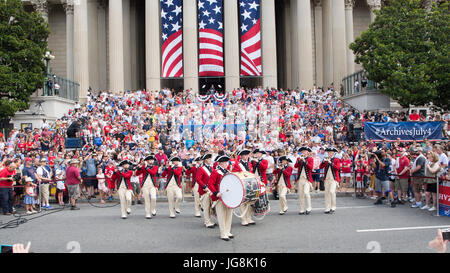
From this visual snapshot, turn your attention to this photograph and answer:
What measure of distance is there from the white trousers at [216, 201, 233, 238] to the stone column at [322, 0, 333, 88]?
33868 millimetres

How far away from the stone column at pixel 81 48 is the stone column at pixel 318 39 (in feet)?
76.6

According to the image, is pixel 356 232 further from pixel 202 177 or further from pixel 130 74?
pixel 130 74

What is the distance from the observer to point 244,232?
11.2 metres

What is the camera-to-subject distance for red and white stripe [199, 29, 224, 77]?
3688 centimetres

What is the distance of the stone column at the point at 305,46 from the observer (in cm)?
3975

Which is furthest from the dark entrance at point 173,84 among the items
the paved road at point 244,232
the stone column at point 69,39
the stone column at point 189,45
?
the paved road at point 244,232

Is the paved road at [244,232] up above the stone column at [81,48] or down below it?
below

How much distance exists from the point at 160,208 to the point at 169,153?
6.66 m

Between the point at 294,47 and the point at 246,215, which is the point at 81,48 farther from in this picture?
the point at 246,215

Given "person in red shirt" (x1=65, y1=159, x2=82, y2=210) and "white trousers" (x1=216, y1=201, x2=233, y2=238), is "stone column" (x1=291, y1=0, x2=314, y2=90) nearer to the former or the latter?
"person in red shirt" (x1=65, y1=159, x2=82, y2=210)

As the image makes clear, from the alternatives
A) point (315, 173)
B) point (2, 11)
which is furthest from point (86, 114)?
point (315, 173)

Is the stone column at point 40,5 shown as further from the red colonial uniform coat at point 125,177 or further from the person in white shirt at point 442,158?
the person in white shirt at point 442,158

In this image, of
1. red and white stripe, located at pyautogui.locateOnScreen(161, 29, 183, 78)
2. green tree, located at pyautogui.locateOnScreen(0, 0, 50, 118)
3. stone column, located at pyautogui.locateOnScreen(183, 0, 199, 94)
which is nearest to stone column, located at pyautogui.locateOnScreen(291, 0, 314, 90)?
stone column, located at pyautogui.locateOnScreen(183, 0, 199, 94)
